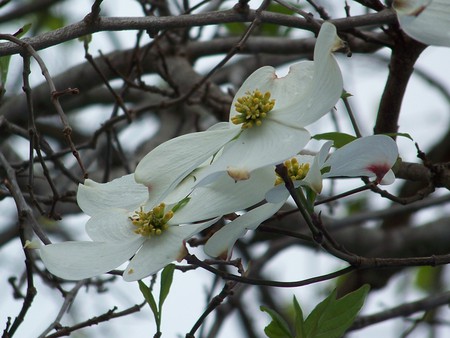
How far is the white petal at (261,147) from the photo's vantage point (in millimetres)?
667

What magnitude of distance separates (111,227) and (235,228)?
0.15m

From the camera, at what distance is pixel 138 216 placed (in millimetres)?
822

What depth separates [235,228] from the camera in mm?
760

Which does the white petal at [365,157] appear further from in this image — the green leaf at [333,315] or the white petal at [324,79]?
the green leaf at [333,315]

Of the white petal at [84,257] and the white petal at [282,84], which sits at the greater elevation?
the white petal at [282,84]

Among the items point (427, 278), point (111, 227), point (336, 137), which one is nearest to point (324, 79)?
point (336, 137)

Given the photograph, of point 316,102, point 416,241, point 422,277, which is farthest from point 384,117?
point 422,277

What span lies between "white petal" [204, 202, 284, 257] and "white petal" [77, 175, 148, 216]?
0.38 feet

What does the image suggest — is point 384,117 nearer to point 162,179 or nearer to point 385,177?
point 385,177

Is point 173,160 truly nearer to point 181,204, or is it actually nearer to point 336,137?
point 181,204

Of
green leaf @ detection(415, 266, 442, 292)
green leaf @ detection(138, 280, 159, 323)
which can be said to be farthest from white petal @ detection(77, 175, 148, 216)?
green leaf @ detection(415, 266, 442, 292)

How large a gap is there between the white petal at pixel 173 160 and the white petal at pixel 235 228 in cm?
8

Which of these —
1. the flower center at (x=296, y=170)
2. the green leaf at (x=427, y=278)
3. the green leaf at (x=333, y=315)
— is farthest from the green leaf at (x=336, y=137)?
the green leaf at (x=427, y=278)

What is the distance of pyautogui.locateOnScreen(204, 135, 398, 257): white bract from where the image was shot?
71cm
